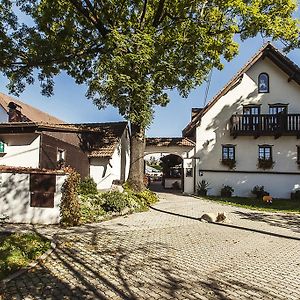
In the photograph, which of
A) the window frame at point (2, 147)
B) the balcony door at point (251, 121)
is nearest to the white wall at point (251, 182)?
the balcony door at point (251, 121)

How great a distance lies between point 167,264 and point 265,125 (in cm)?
2023

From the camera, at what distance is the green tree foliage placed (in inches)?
682

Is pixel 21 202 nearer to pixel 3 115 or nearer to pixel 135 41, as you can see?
pixel 135 41

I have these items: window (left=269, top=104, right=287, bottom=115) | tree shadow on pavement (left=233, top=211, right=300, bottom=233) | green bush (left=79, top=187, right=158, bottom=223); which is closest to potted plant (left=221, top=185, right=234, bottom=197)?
window (left=269, top=104, right=287, bottom=115)

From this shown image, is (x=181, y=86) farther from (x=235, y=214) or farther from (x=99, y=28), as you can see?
(x=235, y=214)

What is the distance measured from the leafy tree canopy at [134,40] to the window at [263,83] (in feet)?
18.5

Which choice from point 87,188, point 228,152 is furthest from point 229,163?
point 87,188

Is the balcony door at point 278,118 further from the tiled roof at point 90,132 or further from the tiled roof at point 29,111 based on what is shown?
the tiled roof at point 29,111

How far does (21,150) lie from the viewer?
1856 centimetres

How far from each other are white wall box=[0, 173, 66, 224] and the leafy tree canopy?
691 cm

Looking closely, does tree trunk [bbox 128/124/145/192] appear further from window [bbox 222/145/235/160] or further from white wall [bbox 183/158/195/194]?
window [bbox 222/145/235/160]

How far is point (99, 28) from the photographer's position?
62.3ft

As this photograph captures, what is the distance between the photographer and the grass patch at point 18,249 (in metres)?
7.27

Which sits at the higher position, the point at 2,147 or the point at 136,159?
the point at 2,147
